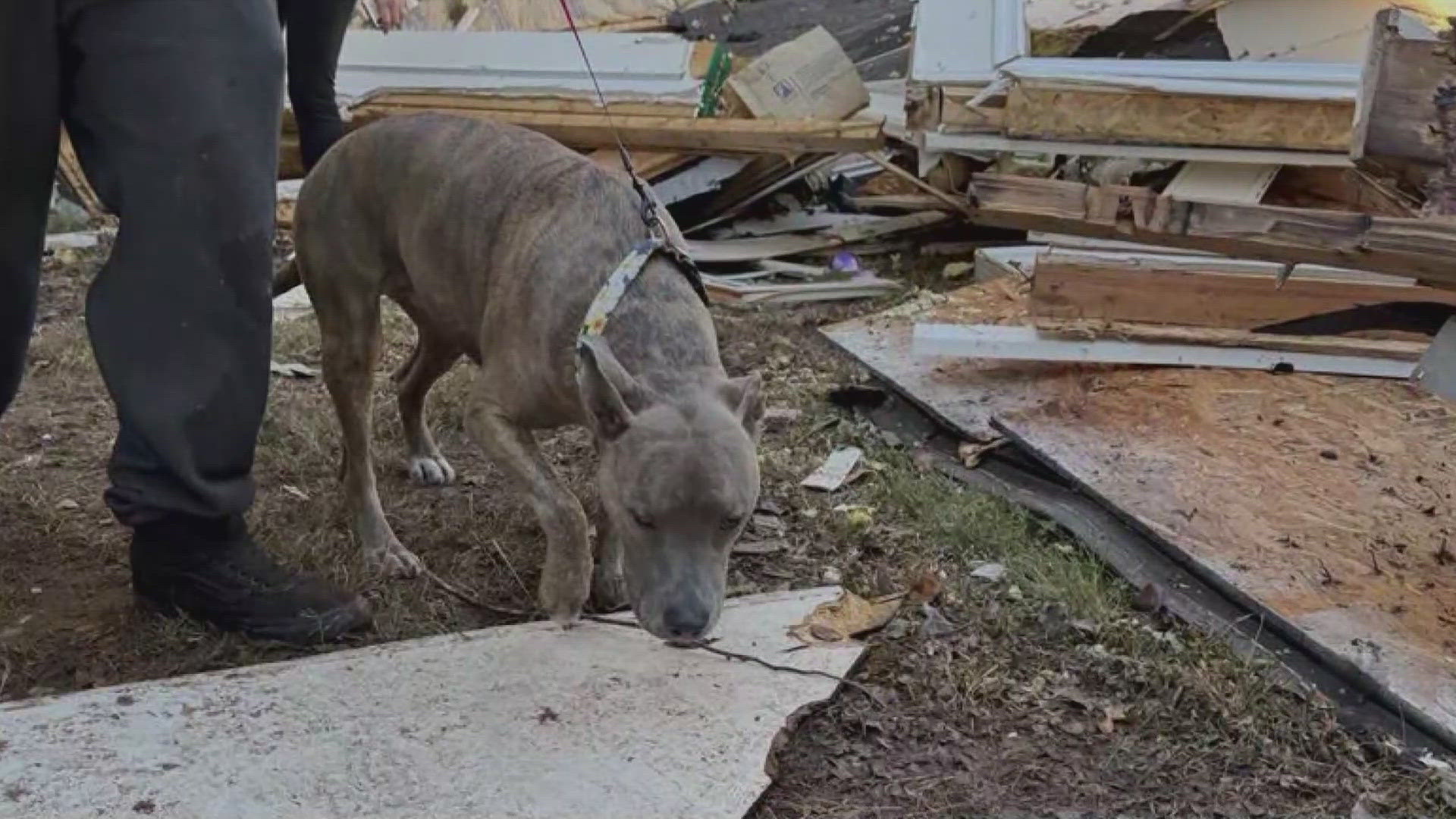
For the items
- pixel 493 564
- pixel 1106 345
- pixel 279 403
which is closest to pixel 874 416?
pixel 1106 345

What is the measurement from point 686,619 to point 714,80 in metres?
4.98

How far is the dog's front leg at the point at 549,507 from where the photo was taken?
3775 millimetres

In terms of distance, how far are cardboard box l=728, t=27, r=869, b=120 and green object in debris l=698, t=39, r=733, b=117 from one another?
0.49 ft

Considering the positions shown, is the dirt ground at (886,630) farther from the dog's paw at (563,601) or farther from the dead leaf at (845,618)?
the dog's paw at (563,601)

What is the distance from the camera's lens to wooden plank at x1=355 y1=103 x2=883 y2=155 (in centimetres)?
705

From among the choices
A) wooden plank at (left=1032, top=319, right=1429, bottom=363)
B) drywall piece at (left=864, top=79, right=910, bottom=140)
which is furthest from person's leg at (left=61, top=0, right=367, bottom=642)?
drywall piece at (left=864, top=79, right=910, bottom=140)

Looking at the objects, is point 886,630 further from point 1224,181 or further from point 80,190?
point 80,190

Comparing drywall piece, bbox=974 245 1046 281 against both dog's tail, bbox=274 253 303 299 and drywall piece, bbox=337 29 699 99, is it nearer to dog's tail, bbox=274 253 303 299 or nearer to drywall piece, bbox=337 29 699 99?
drywall piece, bbox=337 29 699 99

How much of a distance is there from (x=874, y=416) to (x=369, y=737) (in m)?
2.58

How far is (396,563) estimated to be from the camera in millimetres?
4332

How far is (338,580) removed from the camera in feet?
14.0

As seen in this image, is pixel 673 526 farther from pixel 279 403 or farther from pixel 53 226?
pixel 53 226

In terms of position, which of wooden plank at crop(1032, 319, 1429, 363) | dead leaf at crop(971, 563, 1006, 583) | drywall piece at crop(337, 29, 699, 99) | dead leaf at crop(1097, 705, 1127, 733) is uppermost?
drywall piece at crop(337, 29, 699, 99)

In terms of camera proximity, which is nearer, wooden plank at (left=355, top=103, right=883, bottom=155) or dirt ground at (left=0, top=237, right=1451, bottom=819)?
dirt ground at (left=0, top=237, right=1451, bottom=819)
